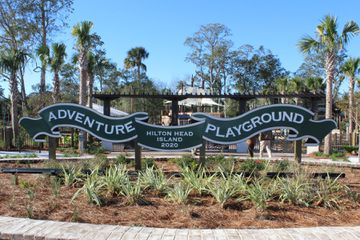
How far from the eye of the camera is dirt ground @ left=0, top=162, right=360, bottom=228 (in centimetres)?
492

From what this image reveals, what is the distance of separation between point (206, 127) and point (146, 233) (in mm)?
4533

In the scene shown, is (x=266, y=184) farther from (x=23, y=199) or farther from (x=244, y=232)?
(x=23, y=199)

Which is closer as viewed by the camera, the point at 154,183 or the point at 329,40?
the point at 154,183

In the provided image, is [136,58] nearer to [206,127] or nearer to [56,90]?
[56,90]

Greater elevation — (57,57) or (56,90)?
→ (57,57)

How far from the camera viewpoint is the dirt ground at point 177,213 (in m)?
4.92

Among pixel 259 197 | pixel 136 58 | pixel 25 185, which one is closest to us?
pixel 259 197

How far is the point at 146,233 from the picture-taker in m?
4.25

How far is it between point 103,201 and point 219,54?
41.7m

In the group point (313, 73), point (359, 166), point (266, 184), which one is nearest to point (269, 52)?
point (313, 73)

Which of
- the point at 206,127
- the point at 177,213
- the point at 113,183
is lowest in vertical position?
the point at 177,213

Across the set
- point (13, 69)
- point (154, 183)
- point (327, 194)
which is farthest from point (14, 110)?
point (327, 194)

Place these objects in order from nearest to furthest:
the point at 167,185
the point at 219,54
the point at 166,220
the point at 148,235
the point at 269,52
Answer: the point at 148,235 < the point at 166,220 < the point at 167,185 < the point at 219,54 < the point at 269,52

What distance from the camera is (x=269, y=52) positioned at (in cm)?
4959
